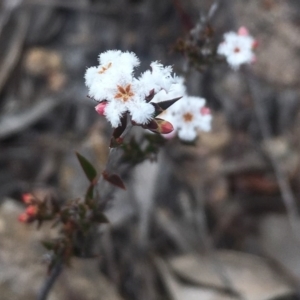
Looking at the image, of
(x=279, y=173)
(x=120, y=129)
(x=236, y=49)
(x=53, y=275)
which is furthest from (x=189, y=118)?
(x=279, y=173)

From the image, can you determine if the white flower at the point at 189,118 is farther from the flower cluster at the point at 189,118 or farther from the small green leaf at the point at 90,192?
the small green leaf at the point at 90,192

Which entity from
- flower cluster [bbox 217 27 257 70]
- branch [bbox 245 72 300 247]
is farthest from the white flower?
branch [bbox 245 72 300 247]

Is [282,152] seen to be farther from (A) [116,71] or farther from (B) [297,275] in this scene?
(A) [116,71]

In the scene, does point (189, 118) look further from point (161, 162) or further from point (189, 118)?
point (161, 162)

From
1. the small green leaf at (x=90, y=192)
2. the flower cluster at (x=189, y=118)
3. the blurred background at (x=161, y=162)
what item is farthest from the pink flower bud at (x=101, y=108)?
the blurred background at (x=161, y=162)

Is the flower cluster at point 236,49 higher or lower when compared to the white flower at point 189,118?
higher

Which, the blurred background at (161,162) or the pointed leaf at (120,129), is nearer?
the pointed leaf at (120,129)
